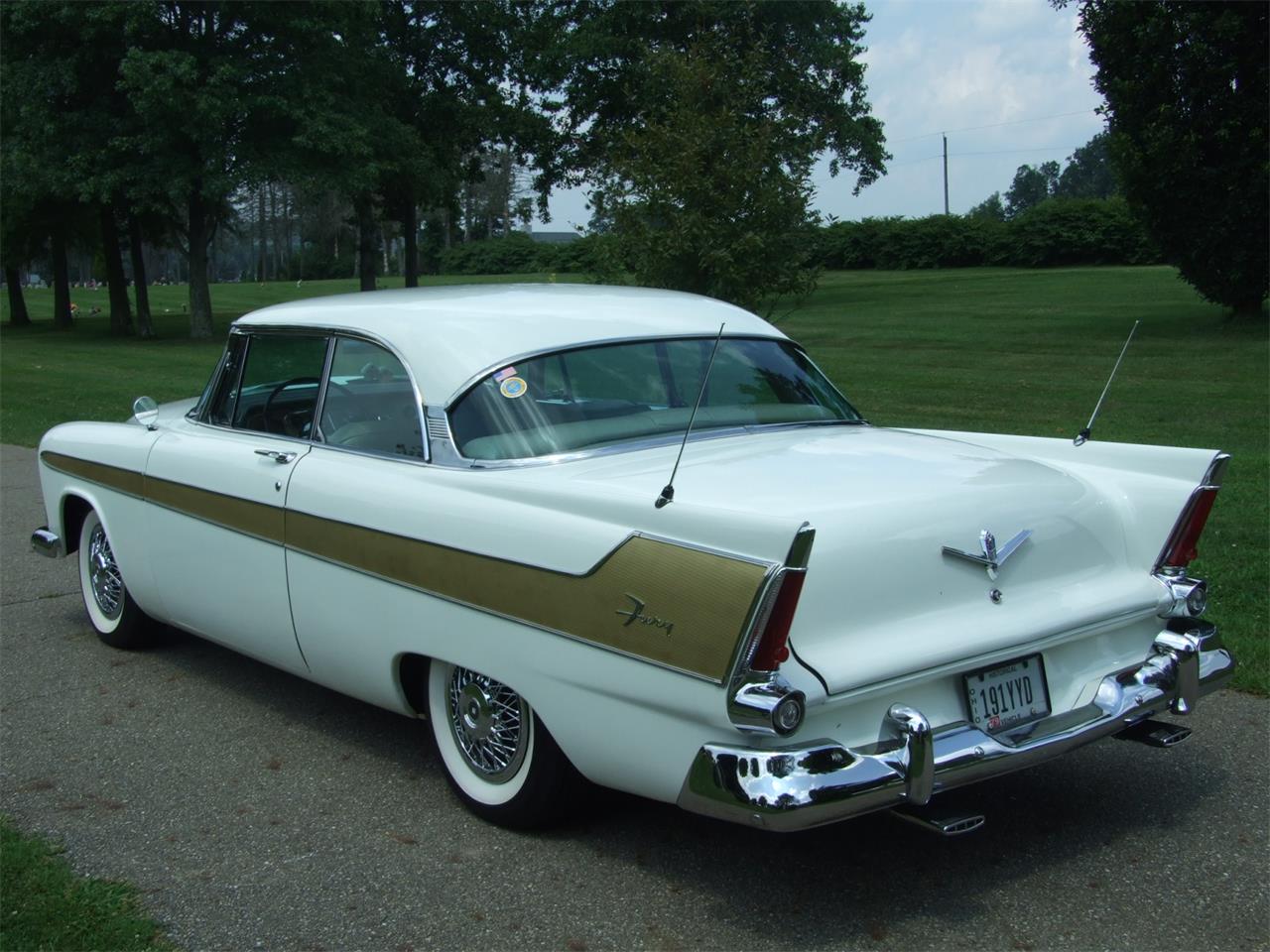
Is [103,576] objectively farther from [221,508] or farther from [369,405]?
[369,405]

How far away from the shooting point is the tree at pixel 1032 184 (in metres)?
130

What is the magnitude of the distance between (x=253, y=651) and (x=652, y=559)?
2255 millimetres

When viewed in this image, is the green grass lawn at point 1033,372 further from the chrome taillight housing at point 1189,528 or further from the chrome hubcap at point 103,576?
the chrome hubcap at point 103,576

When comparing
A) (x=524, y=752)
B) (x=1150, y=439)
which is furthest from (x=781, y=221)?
(x=524, y=752)

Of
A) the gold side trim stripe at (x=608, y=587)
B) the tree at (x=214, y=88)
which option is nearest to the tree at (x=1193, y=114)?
the tree at (x=214, y=88)

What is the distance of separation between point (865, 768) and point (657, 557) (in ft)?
2.37

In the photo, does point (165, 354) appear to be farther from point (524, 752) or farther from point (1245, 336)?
point (524, 752)

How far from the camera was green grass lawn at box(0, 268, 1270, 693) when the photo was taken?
845 cm

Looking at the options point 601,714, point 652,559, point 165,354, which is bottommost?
point 165,354

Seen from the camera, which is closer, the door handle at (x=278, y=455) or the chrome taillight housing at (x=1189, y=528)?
the chrome taillight housing at (x=1189, y=528)

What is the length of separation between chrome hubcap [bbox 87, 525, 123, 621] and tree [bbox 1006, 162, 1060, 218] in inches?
5192

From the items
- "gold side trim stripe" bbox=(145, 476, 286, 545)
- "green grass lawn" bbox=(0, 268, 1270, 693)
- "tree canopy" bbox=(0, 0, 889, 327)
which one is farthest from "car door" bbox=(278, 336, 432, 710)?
"tree canopy" bbox=(0, 0, 889, 327)

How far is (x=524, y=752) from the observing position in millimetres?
3822

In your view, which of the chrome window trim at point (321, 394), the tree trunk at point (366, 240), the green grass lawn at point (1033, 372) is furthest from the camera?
the tree trunk at point (366, 240)
